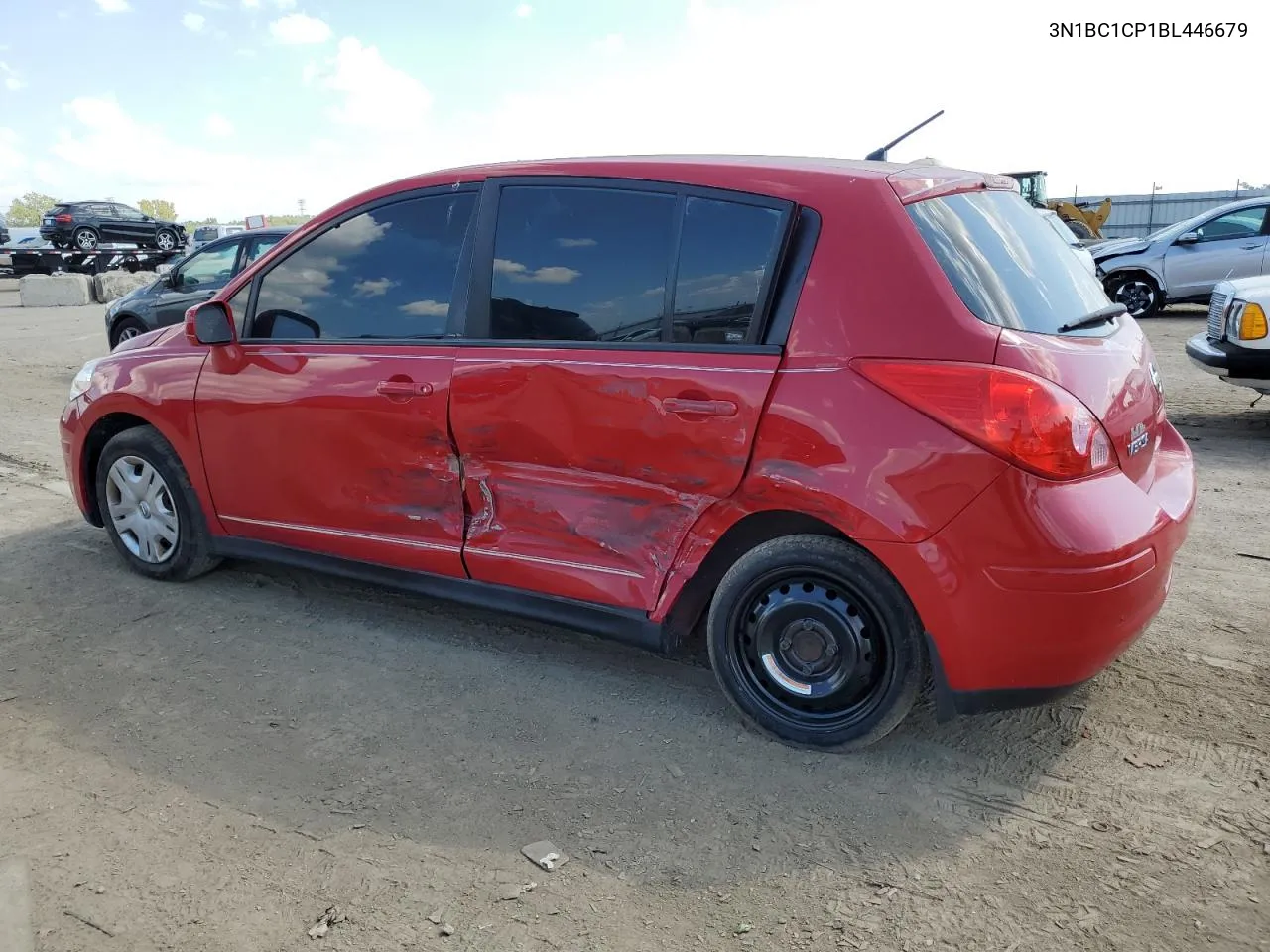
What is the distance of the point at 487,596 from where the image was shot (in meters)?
3.65

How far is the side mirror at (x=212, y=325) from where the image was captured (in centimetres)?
415

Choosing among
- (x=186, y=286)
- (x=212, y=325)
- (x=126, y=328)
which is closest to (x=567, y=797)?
(x=212, y=325)

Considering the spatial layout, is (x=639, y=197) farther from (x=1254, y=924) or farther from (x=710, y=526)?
(x=1254, y=924)

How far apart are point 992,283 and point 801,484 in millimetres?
816

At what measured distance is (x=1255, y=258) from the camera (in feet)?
43.8

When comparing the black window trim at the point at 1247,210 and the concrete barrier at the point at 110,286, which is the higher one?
the concrete barrier at the point at 110,286

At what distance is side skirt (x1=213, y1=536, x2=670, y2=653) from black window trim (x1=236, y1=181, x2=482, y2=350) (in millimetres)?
870

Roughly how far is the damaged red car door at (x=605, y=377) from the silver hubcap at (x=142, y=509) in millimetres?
1762

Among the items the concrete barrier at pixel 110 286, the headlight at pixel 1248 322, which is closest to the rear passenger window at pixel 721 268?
the headlight at pixel 1248 322

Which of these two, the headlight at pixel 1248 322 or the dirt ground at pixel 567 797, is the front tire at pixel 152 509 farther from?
the headlight at pixel 1248 322

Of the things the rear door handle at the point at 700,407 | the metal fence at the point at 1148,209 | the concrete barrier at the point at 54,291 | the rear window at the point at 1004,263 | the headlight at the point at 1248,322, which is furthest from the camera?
the metal fence at the point at 1148,209

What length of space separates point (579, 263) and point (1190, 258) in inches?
532

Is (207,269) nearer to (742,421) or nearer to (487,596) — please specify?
(487,596)

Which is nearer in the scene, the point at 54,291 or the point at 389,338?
the point at 389,338
